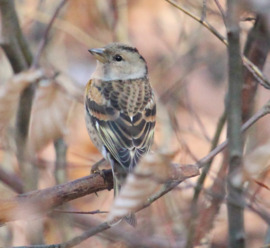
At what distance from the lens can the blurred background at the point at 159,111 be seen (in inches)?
157

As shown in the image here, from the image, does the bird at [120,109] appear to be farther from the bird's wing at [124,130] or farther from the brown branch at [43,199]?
the brown branch at [43,199]

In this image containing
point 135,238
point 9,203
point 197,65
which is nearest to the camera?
point 9,203

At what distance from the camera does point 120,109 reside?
428cm

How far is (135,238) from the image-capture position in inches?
135

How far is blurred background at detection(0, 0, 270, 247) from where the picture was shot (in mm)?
3992

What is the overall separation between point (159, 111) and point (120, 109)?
1.63m

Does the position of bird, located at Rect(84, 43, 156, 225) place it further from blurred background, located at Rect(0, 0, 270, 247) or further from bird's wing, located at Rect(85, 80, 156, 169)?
blurred background, located at Rect(0, 0, 270, 247)

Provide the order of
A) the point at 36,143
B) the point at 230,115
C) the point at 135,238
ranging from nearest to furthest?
the point at 230,115
the point at 135,238
the point at 36,143

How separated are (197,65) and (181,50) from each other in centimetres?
37

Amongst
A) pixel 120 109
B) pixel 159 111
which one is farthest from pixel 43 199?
pixel 159 111

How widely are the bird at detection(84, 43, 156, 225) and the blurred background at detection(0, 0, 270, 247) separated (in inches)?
7.4

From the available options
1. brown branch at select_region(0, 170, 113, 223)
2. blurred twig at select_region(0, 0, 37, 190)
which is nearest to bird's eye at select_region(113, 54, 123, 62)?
blurred twig at select_region(0, 0, 37, 190)

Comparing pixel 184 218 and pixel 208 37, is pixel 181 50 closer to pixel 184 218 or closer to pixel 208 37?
pixel 208 37

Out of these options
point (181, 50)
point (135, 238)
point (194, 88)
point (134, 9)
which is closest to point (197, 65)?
point (181, 50)
